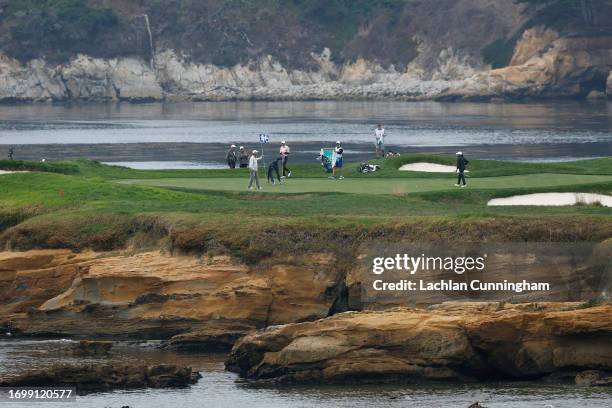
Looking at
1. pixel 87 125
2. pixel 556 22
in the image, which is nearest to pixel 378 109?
pixel 556 22

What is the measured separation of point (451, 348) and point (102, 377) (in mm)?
7565

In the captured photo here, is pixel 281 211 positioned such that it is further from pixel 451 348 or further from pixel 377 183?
pixel 451 348

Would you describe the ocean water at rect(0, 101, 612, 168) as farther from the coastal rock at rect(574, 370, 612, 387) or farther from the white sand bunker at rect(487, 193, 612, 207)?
the coastal rock at rect(574, 370, 612, 387)

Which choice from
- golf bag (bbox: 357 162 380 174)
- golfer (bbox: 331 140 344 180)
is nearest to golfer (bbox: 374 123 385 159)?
golf bag (bbox: 357 162 380 174)

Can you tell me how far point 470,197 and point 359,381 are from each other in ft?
52.1

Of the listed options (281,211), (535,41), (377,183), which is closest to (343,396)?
(281,211)

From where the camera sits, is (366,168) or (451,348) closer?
(451,348)

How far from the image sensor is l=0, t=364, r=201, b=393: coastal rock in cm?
3281

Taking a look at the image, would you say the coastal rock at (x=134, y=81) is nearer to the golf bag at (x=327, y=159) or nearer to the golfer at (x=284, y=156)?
the golf bag at (x=327, y=159)

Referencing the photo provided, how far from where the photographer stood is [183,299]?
38844 millimetres

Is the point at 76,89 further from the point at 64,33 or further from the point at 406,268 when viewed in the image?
Result: the point at 406,268

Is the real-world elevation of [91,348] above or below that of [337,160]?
below

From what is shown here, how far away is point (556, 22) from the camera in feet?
559

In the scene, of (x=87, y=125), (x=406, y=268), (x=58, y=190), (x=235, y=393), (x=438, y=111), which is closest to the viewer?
(x=235, y=393)
